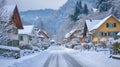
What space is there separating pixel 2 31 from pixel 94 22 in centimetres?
6252

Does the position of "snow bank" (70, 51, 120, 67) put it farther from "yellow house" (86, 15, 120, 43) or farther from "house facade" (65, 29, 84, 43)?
"house facade" (65, 29, 84, 43)

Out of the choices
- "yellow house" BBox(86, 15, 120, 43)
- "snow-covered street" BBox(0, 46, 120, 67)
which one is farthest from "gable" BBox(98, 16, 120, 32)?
"snow-covered street" BBox(0, 46, 120, 67)

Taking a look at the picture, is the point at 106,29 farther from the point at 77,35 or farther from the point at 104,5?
the point at 77,35

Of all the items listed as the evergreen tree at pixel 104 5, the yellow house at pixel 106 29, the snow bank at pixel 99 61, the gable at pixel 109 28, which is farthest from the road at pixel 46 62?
the evergreen tree at pixel 104 5

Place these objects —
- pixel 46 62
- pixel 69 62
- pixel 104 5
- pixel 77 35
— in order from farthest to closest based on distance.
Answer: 1. pixel 77 35
2. pixel 104 5
3. pixel 46 62
4. pixel 69 62

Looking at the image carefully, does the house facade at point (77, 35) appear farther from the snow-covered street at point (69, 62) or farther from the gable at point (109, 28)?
the snow-covered street at point (69, 62)

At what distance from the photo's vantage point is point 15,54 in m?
35.7

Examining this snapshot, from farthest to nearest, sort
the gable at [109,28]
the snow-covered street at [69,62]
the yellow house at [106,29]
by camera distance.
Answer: the yellow house at [106,29] → the gable at [109,28] → the snow-covered street at [69,62]

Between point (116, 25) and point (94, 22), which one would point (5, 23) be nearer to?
point (116, 25)

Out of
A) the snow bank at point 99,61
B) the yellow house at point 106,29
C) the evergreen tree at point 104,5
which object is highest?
the evergreen tree at point 104,5

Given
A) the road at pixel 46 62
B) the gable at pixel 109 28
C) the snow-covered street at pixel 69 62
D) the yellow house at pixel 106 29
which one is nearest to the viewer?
the snow-covered street at pixel 69 62

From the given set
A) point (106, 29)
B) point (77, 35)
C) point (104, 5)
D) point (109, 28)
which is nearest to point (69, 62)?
point (106, 29)

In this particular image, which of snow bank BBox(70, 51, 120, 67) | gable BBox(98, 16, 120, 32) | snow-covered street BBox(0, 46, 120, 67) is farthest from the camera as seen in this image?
gable BBox(98, 16, 120, 32)

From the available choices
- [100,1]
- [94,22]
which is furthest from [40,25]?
[94,22]
